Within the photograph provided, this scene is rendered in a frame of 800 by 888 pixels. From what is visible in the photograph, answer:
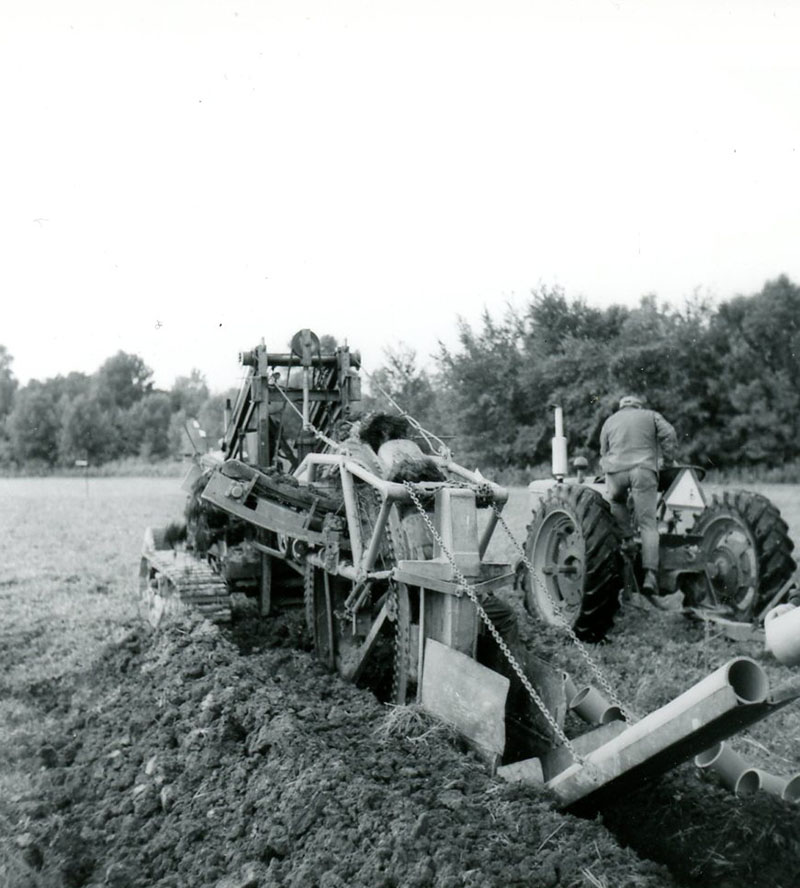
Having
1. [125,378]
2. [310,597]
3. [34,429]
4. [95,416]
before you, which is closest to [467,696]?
[310,597]

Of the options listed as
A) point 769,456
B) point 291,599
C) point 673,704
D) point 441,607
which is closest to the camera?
point 673,704

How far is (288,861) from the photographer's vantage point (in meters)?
3.95

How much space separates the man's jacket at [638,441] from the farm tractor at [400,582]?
0.40 m

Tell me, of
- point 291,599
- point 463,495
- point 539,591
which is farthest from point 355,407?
point 463,495

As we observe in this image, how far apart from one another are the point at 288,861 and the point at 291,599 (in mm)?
4588

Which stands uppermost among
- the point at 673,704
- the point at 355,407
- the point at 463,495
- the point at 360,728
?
the point at 355,407

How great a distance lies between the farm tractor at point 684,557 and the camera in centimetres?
755

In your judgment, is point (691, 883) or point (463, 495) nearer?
point (691, 883)

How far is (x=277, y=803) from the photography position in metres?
4.37

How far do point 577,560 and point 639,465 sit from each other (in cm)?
100

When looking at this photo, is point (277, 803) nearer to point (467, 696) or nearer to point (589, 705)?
point (467, 696)

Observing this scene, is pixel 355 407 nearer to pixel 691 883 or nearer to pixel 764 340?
pixel 691 883

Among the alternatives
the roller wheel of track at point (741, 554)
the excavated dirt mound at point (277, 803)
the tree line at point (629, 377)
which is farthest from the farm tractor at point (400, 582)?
the tree line at point (629, 377)

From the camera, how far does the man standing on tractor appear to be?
804 cm
